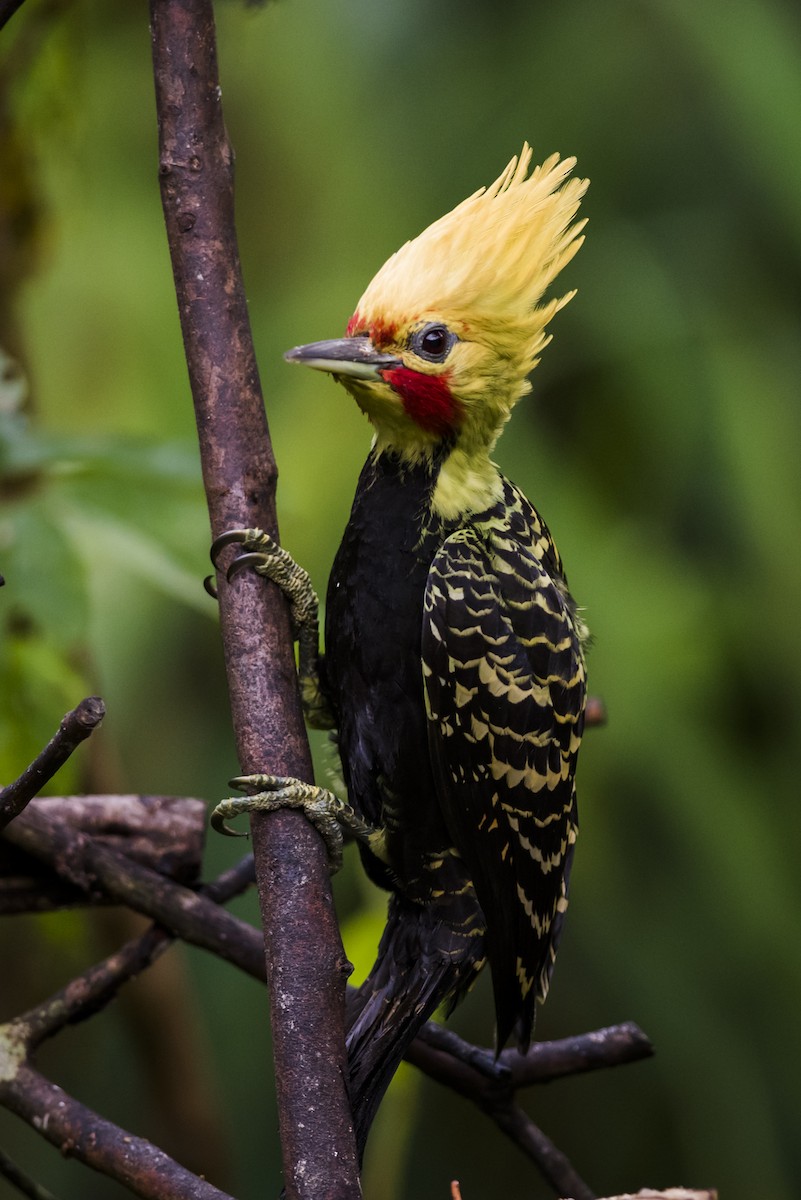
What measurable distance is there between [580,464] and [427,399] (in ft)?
4.56

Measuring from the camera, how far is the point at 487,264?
152 cm

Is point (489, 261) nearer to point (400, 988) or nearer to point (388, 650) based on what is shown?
point (388, 650)

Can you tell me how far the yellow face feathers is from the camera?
1.51 metres

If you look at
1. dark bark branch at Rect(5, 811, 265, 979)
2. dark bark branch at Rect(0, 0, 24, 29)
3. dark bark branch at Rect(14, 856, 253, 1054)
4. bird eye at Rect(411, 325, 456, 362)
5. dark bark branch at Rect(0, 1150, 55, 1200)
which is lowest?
dark bark branch at Rect(0, 1150, 55, 1200)

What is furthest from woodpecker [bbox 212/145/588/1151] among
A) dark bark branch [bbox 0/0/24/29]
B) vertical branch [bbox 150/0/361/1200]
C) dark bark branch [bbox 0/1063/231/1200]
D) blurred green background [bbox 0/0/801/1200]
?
blurred green background [bbox 0/0/801/1200]

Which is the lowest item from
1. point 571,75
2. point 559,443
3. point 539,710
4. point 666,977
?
point 666,977

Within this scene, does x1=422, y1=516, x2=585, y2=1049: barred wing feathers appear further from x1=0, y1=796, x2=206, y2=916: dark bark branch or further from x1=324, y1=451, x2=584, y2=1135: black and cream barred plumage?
x1=0, y1=796, x2=206, y2=916: dark bark branch

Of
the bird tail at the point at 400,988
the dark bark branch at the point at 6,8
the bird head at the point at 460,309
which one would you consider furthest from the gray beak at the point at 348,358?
the bird tail at the point at 400,988

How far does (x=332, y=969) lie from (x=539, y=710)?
1.63 ft

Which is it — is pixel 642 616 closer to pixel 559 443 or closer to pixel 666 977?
pixel 559 443

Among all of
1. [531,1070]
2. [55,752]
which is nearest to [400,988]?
[531,1070]

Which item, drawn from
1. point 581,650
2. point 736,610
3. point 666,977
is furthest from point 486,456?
point 666,977

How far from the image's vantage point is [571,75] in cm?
297

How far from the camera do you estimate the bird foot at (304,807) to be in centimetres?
134
